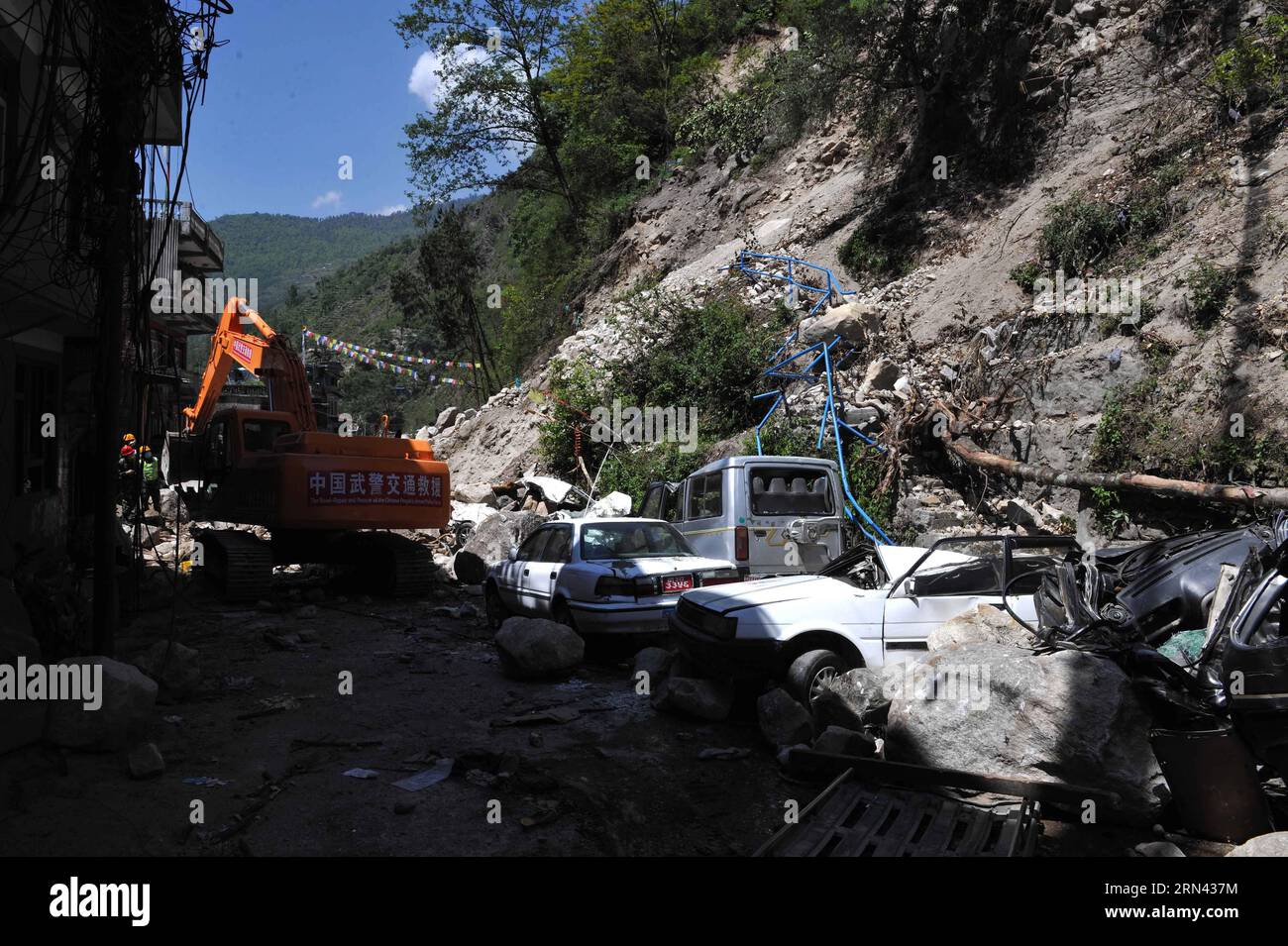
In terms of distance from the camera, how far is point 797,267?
20719mm

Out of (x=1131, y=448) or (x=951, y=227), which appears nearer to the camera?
(x=1131, y=448)

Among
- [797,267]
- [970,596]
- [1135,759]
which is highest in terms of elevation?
[797,267]

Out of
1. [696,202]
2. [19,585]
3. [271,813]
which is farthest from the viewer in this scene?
[696,202]

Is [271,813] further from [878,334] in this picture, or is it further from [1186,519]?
[878,334]

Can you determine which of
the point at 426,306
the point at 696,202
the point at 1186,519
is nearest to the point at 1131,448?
the point at 1186,519

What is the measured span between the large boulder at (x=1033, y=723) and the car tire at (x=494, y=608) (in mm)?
6189

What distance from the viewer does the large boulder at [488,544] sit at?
1438 centimetres

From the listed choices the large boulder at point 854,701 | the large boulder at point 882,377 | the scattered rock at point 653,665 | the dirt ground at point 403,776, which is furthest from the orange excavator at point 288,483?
the large boulder at point 854,701

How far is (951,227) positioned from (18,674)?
724 inches

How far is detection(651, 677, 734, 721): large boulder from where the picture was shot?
659cm

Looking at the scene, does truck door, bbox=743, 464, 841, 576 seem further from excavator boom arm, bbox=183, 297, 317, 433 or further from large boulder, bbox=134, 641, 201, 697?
excavator boom arm, bbox=183, 297, 317, 433

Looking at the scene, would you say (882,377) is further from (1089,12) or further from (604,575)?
(1089,12)

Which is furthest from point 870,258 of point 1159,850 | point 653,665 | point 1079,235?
point 1159,850
